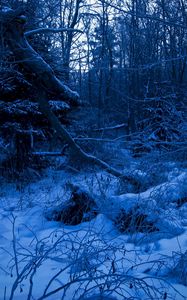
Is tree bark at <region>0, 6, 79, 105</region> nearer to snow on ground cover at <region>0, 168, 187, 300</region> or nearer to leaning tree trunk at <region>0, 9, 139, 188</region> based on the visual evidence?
leaning tree trunk at <region>0, 9, 139, 188</region>

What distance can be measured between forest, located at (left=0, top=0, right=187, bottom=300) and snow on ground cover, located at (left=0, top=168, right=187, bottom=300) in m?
0.02

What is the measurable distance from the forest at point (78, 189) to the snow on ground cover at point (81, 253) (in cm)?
2

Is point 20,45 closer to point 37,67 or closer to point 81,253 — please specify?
point 37,67

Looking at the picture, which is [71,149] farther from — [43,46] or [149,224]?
[149,224]

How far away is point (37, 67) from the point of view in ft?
20.8

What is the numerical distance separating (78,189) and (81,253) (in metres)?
2.09

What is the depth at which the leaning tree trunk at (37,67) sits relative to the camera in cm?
554

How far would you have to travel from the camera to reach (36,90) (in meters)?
7.42

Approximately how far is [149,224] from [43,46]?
216 inches

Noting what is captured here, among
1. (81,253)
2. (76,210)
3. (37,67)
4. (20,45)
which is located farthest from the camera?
(37,67)

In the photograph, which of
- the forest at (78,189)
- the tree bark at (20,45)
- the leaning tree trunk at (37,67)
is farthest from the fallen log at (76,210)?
the tree bark at (20,45)

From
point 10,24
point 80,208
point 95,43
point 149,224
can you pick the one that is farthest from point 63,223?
point 95,43

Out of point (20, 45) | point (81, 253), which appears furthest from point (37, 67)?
point (81, 253)

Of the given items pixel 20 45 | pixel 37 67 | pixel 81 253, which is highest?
pixel 20 45
